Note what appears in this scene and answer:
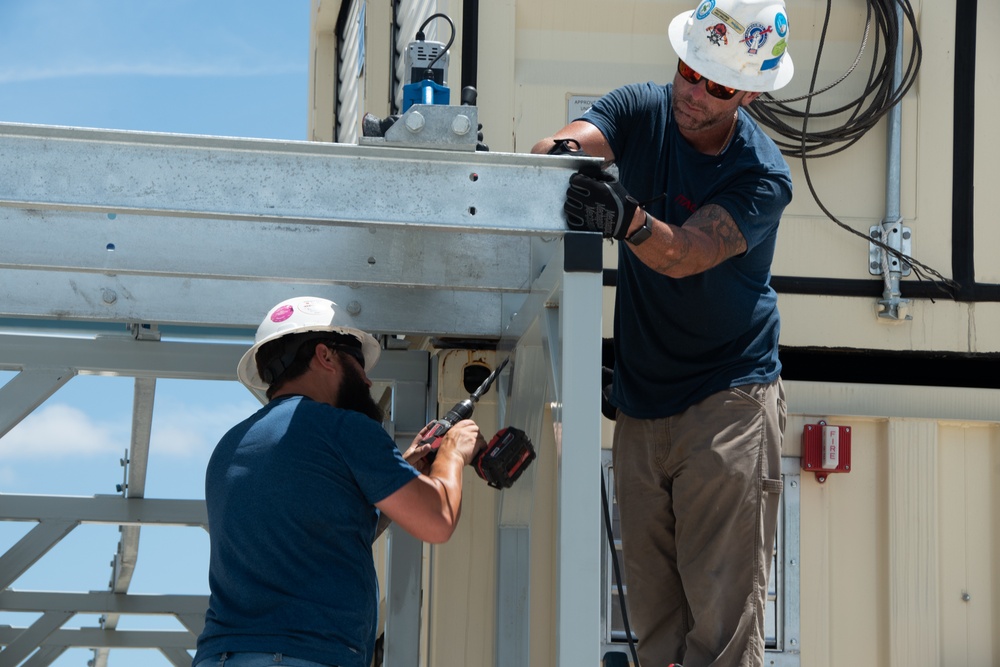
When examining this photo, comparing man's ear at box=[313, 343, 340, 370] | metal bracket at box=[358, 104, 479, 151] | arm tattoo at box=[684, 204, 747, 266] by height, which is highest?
metal bracket at box=[358, 104, 479, 151]

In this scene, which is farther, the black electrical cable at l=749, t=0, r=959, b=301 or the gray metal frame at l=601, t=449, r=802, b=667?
the black electrical cable at l=749, t=0, r=959, b=301

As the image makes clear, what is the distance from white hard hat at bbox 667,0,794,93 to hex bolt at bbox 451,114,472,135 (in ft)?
2.93

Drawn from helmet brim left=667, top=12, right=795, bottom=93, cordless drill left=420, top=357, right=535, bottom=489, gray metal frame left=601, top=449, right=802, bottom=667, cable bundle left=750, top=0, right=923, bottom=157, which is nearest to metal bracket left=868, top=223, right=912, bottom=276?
cable bundle left=750, top=0, right=923, bottom=157

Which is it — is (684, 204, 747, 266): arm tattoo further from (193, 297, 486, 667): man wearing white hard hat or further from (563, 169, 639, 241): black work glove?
(193, 297, 486, 667): man wearing white hard hat

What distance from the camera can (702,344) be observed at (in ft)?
11.5

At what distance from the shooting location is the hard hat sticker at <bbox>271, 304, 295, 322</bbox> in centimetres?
337

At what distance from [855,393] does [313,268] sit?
80.3 inches

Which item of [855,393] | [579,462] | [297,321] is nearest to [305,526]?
[297,321]

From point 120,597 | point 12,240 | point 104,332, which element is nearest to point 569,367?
point 12,240

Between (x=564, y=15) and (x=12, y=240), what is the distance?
2.12m

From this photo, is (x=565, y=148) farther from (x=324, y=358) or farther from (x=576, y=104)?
(x=576, y=104)

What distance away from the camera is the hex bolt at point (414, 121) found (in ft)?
8.96

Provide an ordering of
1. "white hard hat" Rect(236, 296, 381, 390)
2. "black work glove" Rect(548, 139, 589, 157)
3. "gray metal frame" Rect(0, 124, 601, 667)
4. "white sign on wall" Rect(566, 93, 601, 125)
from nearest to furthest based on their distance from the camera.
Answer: "gray metal frame" Rect(0, 124, 601, 667) → "black work glove" Rect(548, 139, 589, 157) → "white hard hat" Rect(236, 296, 381, 390) → "white sign on wall" Rect(566, 93, 601, 125)

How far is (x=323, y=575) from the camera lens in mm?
3008
